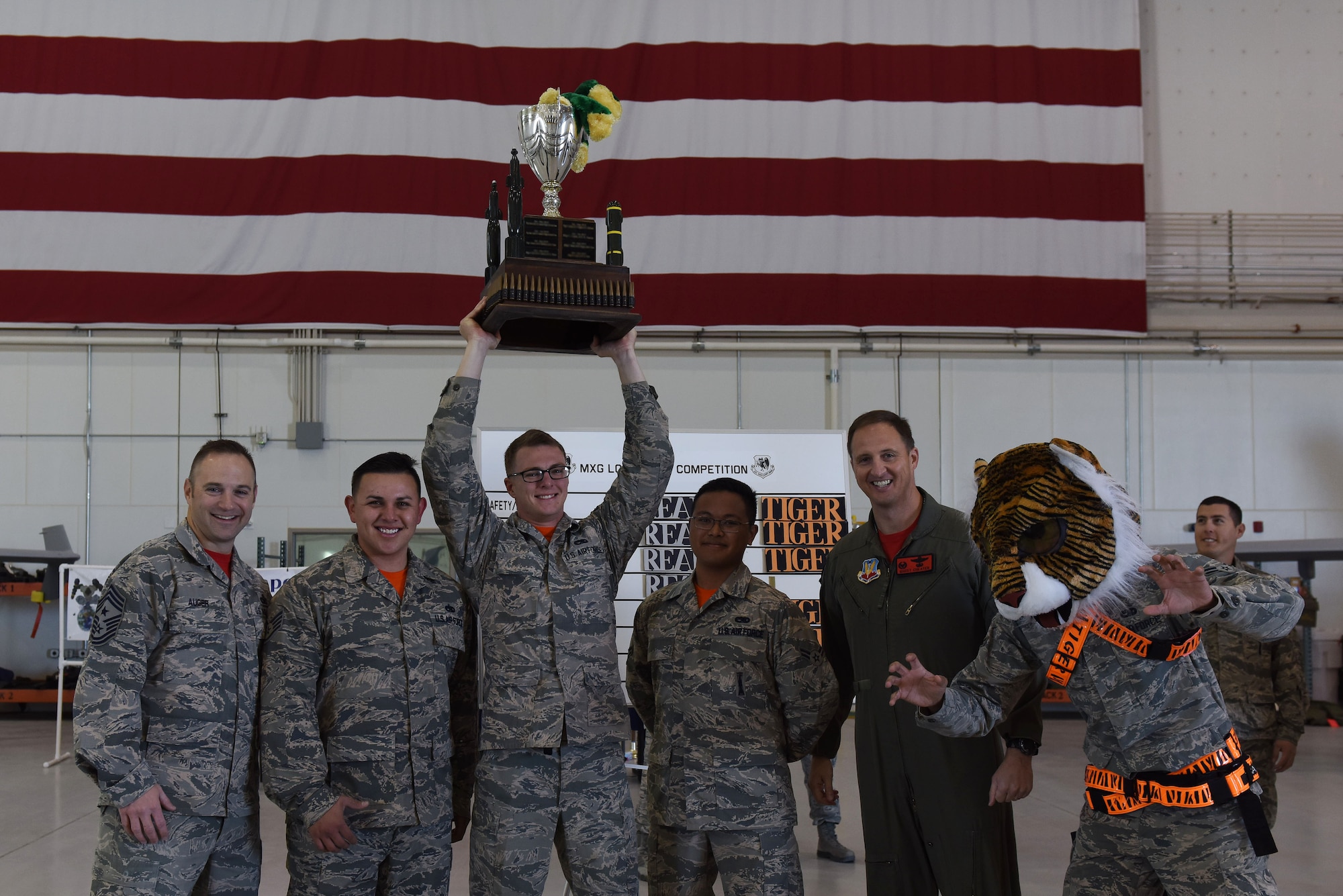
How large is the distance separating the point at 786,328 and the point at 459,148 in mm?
3205

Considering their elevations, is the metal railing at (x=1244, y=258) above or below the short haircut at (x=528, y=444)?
above

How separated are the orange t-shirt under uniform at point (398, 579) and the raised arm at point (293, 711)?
0.68 ft

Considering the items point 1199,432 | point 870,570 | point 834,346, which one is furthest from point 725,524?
point 1199,432

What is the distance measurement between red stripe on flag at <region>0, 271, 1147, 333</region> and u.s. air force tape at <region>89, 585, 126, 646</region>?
6293mm

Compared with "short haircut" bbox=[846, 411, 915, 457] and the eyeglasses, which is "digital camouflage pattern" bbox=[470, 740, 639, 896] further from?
"short haircut" bbox=[846, 411, 915, 457]

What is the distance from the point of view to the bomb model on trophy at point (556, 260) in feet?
8.76

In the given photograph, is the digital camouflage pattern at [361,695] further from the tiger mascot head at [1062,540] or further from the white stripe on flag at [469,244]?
the white stripe on flag at [469,244]

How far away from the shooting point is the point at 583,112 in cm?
301

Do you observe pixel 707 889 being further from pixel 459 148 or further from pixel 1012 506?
pixel 459 148

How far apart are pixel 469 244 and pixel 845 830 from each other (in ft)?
18.6

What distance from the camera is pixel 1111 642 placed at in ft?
6.82

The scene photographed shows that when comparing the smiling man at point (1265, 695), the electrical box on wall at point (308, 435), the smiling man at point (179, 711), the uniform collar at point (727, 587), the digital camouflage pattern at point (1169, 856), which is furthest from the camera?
the electrical box on wall at point (308, 435)

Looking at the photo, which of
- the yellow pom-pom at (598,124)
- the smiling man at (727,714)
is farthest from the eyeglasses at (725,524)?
the yellow pom-pom at (598,124)

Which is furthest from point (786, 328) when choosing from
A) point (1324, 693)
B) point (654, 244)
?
point (1324, 693)
